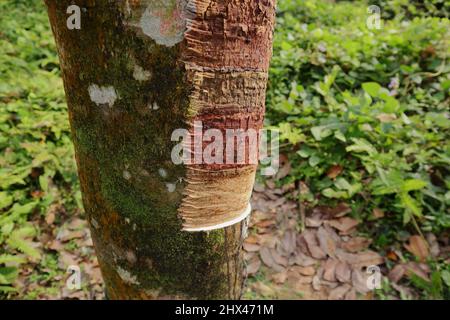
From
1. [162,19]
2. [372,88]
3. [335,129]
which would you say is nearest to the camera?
[162,19]

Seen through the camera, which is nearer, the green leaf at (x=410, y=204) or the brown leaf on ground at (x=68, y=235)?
the green leaf at (x=410, y=204)

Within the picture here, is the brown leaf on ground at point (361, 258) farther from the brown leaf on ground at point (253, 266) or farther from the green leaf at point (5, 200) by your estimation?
the green leaf at point (5, 200)

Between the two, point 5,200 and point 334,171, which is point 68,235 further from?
point 334,171

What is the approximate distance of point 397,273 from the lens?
6.27 feet

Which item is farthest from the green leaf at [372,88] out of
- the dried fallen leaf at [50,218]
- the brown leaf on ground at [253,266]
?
the dried fallen leaf at [50,218]

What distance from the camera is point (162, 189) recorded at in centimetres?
83

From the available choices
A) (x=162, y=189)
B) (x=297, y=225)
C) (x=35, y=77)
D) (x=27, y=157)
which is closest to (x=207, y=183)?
(x=162, y=189)

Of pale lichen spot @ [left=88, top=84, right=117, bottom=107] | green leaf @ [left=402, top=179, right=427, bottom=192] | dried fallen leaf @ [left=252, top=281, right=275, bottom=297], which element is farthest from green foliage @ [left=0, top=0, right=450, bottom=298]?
pale lichen spot @ [left=88, top=84, right=117, bottom=107]

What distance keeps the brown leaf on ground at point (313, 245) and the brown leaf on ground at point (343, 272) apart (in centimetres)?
11

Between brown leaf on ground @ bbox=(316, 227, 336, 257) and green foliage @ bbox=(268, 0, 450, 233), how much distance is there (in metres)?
0.22

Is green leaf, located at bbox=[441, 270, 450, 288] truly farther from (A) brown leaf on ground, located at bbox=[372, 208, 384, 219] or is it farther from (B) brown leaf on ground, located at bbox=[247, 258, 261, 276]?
(B) brown leaf on ground, located at bbox=[247, 258, 261, 276]

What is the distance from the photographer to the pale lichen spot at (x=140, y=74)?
26.8 inches

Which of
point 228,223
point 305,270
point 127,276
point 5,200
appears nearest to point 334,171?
point 305,270

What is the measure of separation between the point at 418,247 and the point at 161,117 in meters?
1.90
